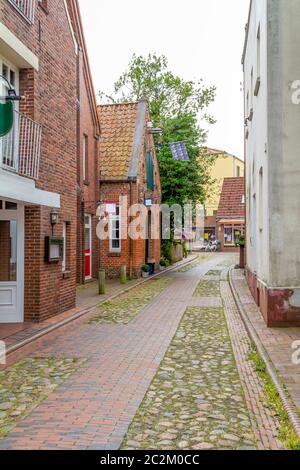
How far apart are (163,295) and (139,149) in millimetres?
8543

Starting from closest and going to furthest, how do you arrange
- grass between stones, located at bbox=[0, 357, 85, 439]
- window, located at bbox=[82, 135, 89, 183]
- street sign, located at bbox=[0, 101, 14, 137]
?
1. grass between stones, located at bbox=[0, 357, 85, 439]
2. street sign, located at bbox=[0, 101, 14, 137]
3. window, located at bbox=[82, 135, 89, 183]

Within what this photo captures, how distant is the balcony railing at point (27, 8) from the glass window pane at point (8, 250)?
413 cm

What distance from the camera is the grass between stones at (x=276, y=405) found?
4734 mm

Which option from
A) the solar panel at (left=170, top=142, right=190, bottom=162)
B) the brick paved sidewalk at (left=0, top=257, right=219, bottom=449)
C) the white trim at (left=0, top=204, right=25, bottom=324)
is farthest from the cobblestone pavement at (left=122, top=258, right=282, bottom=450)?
the solar panel at (left=170, top=142, right=190, bottom=162)

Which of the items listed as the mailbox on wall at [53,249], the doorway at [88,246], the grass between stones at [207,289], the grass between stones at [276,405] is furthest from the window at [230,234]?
the grass between stones at [276,405]

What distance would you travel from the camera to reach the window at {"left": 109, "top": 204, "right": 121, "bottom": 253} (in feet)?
72.0

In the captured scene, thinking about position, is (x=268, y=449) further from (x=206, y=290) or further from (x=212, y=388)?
(x=206, y=290)

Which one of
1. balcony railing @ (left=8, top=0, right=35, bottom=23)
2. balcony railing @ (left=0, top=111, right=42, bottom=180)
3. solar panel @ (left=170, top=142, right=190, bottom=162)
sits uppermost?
balcony railing @ (left=8, top=0, right=35, bottom=23)

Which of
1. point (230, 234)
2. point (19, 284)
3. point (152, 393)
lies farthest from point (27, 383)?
point (230, 234)

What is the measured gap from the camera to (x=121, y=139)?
23781 millimetres

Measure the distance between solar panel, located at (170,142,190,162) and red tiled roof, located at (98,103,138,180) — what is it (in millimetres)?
1938

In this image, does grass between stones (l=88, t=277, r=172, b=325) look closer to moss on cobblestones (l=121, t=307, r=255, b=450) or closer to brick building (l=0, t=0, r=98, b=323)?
A: brick building (l=0, t=0, r=98, b=323)

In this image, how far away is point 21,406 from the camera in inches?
228

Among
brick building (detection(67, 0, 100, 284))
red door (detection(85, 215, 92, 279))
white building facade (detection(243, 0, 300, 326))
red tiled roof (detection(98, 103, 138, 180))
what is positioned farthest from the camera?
red tiled roof (detection(98, 103, 138, 180))
